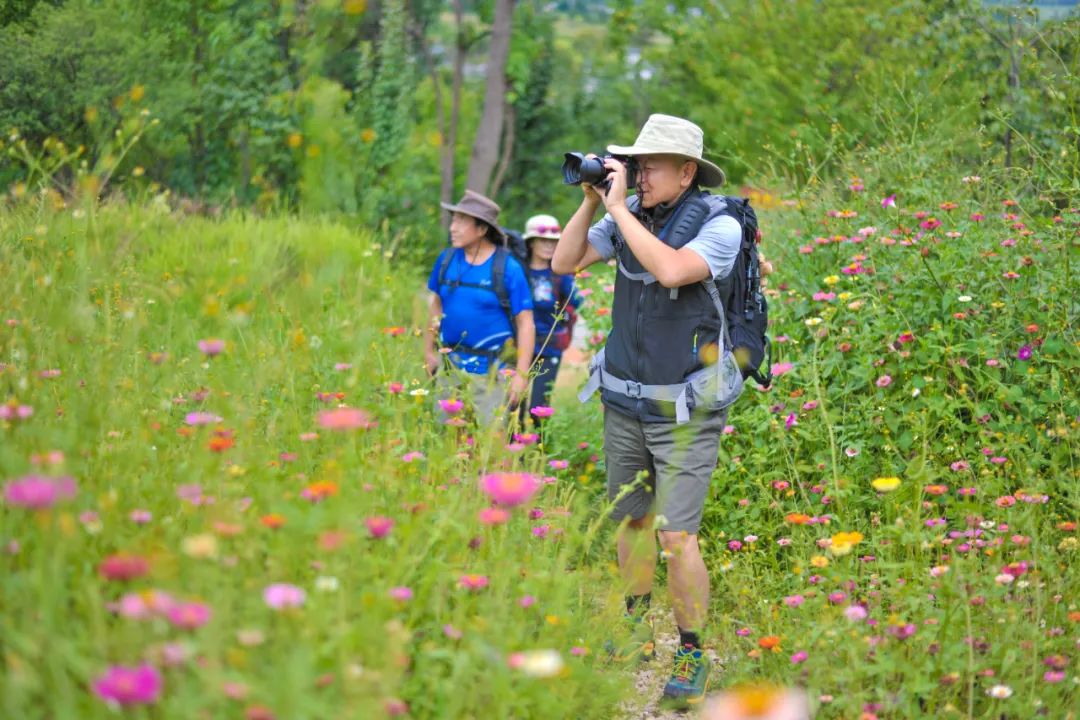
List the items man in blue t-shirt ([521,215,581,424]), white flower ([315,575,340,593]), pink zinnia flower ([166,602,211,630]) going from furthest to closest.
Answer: man in blue t-shirt ([521,215,581,424]) < white flower ([315,575,340,593]) < pink zinnia flower ([166,602,211,630])

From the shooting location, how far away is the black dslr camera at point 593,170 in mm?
3799

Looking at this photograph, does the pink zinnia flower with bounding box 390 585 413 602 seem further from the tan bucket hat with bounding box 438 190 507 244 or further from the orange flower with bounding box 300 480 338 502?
the tan bucket hat with bounding box 438 190 507 244

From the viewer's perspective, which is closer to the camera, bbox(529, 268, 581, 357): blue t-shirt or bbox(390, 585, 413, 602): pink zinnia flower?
bbox(390, 585, 413, 602): pink zinnia flower

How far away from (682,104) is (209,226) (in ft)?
55.9

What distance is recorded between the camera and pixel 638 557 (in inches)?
143

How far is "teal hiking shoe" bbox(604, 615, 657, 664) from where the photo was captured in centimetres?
348

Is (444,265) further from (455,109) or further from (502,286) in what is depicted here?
(455,109)

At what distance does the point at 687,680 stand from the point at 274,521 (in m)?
1.73

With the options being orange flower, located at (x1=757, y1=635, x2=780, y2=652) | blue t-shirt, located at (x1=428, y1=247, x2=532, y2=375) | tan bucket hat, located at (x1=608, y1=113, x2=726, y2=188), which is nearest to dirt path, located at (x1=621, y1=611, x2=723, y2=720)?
orange flower, located at (x1=757, y1=635, x2=780, y2=652)

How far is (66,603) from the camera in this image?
7.78 feet

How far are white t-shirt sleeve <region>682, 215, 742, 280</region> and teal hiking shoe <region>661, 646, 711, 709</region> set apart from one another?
120 cm

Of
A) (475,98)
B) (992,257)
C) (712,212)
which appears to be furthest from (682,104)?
(712,212)

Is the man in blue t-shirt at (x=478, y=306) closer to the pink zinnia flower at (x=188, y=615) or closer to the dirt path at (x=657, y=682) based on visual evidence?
the dirt path at (x=657, y=682)

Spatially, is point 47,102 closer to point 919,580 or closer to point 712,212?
point 712,212
